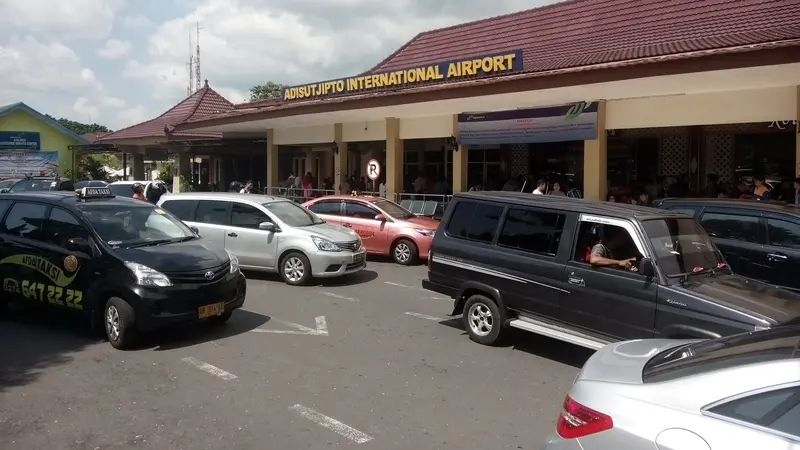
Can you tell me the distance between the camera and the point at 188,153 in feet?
95.0

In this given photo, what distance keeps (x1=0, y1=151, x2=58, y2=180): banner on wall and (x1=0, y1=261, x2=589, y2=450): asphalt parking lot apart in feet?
116

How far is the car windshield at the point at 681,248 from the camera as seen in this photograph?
20.3 ft

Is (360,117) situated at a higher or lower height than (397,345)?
higher

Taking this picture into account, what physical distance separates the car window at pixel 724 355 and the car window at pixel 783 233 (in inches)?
215

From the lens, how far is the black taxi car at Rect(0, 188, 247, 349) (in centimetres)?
705

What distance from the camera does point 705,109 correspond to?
1310 cm

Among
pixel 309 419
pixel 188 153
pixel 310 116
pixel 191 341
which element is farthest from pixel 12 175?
pixel 309 419

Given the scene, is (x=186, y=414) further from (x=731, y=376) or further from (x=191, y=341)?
(x=731, y=376)

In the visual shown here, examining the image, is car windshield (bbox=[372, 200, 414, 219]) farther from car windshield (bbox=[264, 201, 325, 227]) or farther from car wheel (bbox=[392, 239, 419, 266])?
car windshield (bbox=[264, 201, 325, 227])

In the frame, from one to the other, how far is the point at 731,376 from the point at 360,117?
Result: 17.6 m

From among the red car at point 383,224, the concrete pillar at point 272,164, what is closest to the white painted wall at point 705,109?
the red car at point 383,224

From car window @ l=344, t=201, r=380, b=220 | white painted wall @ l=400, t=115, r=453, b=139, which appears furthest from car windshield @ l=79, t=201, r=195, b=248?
white painted wall @ l=400, t=115, r=453, b=139

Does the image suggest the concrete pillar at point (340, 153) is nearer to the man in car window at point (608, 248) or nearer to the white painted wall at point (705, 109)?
the white painted wall at point (705, 109)

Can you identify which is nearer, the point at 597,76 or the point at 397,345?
the point at 397,345
